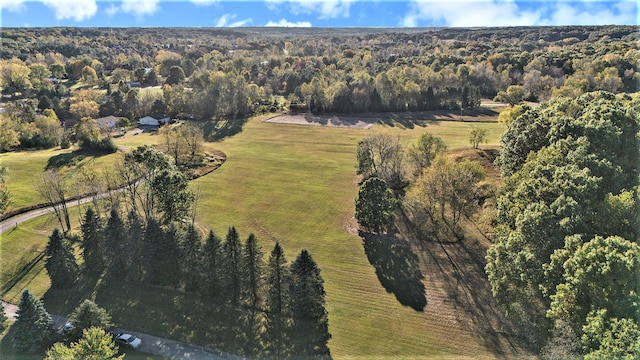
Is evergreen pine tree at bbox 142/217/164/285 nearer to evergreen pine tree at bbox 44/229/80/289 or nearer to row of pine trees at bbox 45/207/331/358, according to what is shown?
row of pine trees at bbox 45/207/331/358

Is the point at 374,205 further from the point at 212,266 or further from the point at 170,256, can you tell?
the point at 170,256

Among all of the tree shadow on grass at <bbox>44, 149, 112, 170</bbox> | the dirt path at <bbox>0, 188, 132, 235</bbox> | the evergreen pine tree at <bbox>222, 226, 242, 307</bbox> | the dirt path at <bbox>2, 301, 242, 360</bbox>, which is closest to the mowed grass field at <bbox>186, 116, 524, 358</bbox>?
the evergreen pine tree at <bbox>222, 226, 242, 307</bbox>

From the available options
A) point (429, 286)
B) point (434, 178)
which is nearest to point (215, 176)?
point (434, 178)

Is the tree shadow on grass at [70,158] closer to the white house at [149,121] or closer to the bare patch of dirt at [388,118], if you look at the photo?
the white house at [149,121]

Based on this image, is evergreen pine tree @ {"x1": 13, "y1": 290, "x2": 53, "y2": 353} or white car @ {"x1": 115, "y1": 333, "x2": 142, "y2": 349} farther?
white car @ {"x1": 115, "y1": 333, "x2": 142, "y2": 349}

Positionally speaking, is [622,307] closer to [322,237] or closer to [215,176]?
[322,237]

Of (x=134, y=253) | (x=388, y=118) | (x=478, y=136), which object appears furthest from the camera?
(x=388, y=118)

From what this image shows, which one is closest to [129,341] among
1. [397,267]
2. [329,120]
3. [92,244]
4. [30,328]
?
[30,328]
